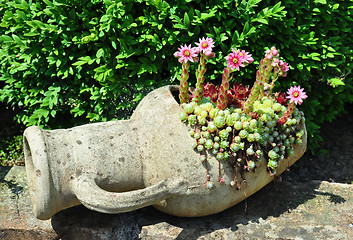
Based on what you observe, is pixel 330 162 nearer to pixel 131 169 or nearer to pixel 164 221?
pixel 164 221

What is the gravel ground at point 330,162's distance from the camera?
14.7 ft

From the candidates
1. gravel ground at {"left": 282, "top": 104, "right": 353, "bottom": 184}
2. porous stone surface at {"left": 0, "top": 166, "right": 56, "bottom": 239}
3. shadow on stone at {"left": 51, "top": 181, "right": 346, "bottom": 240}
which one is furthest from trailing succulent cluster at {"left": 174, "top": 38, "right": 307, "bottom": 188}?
porous stone surface at {"left": 0, "top": 166, "right": 56, "bottom": 239}

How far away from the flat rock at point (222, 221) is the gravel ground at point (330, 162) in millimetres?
816

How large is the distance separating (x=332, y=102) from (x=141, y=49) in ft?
7.87

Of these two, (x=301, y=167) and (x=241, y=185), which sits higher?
(x=241, y=185)

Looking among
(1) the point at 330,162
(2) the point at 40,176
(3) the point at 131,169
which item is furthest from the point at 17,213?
(1) the point at 330,162

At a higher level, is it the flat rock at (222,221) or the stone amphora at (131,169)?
the stone amphora at (131,169)

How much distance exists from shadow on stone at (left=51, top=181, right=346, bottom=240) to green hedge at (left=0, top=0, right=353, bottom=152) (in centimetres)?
99

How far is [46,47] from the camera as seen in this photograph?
361 cm

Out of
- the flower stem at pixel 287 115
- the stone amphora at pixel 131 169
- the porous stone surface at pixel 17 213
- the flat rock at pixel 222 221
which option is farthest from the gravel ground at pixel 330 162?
the porous stone surface at pixel 17 213

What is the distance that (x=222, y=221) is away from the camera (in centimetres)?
329

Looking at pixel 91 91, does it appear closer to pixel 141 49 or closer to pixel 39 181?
pixel 141 49

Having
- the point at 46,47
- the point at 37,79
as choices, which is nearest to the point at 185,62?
the point at 46,47

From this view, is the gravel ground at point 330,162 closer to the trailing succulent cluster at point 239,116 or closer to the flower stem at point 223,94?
the trailing succulent cluster at point 239,116
